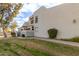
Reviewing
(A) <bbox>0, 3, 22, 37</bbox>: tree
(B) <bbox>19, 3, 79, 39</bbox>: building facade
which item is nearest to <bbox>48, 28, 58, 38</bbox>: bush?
(B) <bbox>19, 3, 79, 39</bbox>: building facade

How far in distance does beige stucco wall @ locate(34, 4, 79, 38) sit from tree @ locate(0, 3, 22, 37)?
0.34 metres

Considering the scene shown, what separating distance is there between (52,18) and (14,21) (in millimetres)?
620

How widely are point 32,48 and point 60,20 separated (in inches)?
25.0

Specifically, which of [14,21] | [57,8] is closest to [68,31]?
[57,8]

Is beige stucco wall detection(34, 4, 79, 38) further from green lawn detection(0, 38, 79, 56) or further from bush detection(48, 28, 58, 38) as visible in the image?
green lawn detection(0, 38, 79, 56)

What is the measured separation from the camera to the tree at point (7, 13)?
3.38 m

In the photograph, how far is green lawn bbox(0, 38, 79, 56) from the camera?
324 centimetres

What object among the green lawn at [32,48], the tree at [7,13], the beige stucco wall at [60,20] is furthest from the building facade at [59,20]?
the tree at [7,13]

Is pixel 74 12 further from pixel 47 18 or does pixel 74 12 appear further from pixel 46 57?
pixel 46 57

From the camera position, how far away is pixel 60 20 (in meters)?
3.34

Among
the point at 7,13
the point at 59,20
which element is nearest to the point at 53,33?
the point at 59,20

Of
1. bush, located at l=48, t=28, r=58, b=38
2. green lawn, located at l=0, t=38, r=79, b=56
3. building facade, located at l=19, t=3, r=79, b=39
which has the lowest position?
green lawn, located at l=0, t=38, r=79, b=56

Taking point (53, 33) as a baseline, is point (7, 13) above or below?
above

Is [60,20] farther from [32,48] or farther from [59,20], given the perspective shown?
[32,48]
